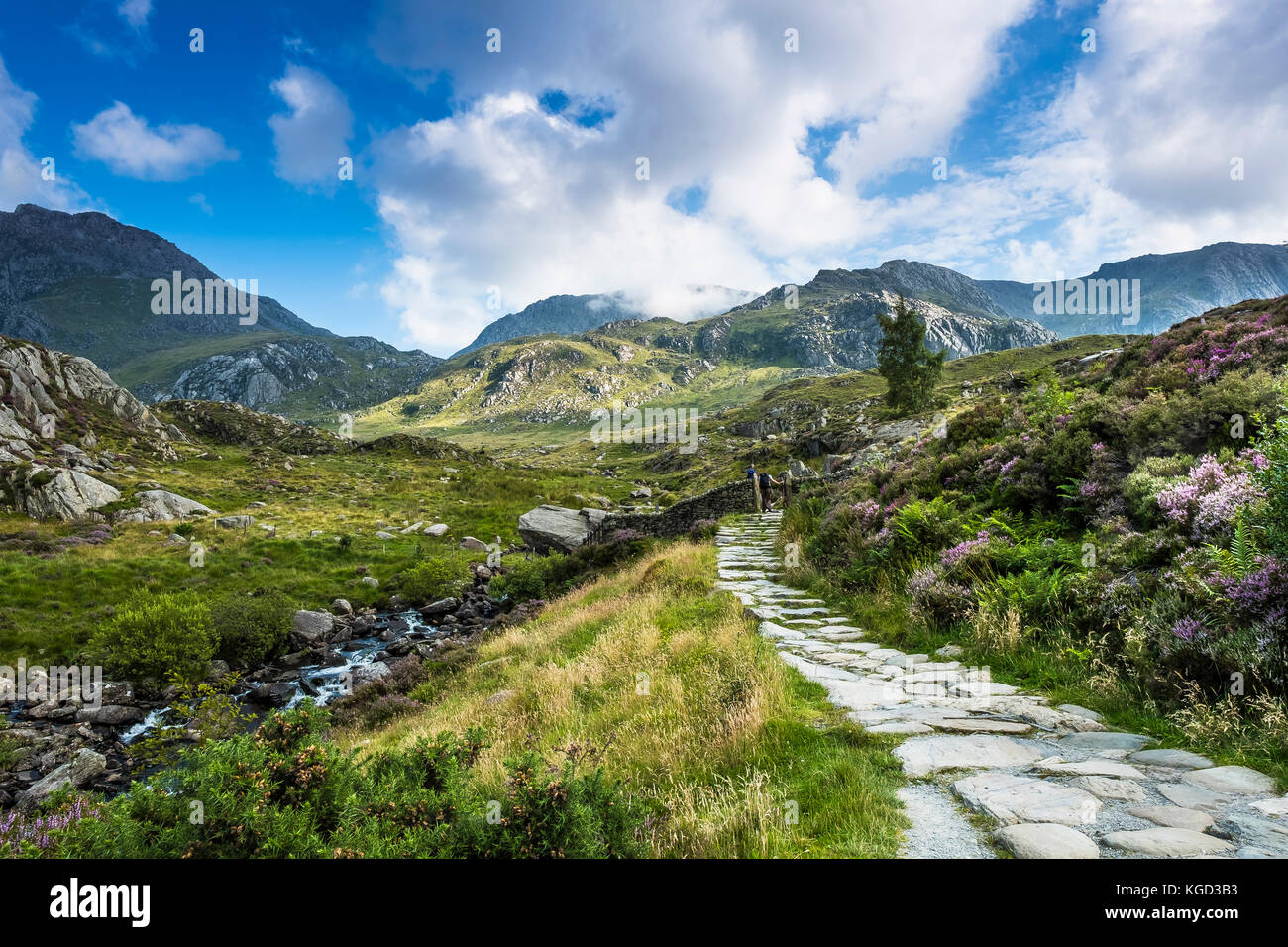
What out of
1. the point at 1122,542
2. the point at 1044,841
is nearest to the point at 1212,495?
the point at 1122,542

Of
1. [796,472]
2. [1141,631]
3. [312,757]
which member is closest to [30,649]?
[312,757]

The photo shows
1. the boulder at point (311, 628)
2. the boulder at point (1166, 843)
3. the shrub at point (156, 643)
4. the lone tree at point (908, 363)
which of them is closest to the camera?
the boulder at point (1166, 843)

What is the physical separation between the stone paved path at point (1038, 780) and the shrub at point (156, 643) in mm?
16637

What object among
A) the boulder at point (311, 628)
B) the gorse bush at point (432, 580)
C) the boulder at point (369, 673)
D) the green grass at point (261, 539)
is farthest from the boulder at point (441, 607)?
the boulder at point (369, 673)

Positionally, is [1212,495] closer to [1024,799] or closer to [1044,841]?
[1024,799]

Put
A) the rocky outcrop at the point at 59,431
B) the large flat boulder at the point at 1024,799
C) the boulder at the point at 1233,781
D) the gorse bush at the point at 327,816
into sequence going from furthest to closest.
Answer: the rocky outcrop at the point at 59,431 → the boulder at the point at 1233,781 → the large flat boulder at the point at 1024,799 → the gorse bush at the point at 327,816

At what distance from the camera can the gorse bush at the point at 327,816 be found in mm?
3207

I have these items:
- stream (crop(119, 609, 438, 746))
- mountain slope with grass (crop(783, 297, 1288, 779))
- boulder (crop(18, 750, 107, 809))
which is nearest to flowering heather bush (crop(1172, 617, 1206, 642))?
mountain slope with grass (crop(783, 297, 1288, 779))

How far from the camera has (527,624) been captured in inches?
633

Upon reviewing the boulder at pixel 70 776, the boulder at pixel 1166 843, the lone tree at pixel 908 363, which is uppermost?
the lone tree at pixel 908 363

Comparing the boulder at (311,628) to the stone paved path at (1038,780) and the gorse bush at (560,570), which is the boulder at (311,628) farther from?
the stone paved path at (1038,780)

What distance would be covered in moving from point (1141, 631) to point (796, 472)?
31.0 metres

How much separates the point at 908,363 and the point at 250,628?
61901 millimetres
